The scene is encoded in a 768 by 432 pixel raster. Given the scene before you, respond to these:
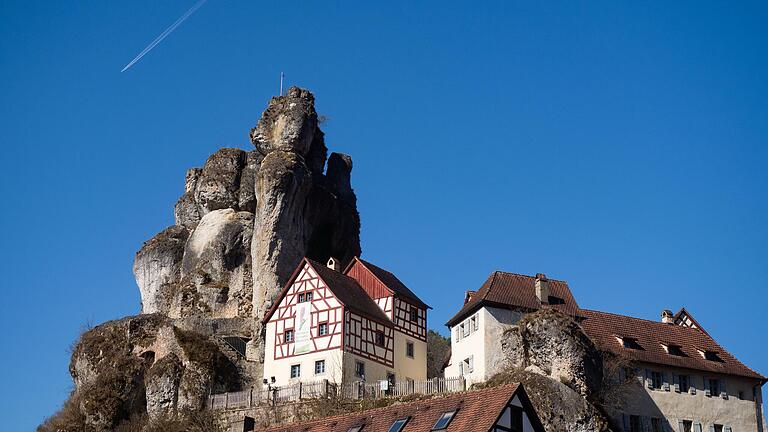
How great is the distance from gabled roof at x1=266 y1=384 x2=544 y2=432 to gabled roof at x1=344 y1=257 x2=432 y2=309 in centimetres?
2550

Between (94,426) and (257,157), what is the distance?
74.5 ft

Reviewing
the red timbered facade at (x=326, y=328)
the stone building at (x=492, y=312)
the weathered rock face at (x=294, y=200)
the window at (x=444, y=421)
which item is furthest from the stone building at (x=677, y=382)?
the window at (x=444, y=421)

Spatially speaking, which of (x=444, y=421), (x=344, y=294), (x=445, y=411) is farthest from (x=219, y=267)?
(x=444, y=421)

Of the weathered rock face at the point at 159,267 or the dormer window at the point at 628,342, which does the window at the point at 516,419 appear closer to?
the dormer window at the point at 628,342

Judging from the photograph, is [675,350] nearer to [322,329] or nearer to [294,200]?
[322,329]

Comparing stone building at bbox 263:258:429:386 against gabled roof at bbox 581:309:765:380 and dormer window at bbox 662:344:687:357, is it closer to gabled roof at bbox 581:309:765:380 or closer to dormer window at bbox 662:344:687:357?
gabled roof at bbox 581:309:765:380

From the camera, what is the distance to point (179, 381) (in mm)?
62906

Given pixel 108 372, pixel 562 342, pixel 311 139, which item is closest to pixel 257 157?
pixel 311 139

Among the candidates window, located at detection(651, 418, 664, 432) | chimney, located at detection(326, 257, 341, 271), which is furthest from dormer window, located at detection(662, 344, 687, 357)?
chimney, located at detection(326, 257, 341, 271)

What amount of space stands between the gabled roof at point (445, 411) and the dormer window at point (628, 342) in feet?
73.5

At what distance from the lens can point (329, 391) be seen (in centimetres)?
5950

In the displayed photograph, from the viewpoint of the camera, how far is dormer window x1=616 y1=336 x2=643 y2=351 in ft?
201

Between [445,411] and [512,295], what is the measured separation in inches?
890

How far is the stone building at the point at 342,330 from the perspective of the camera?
62.9 metres
